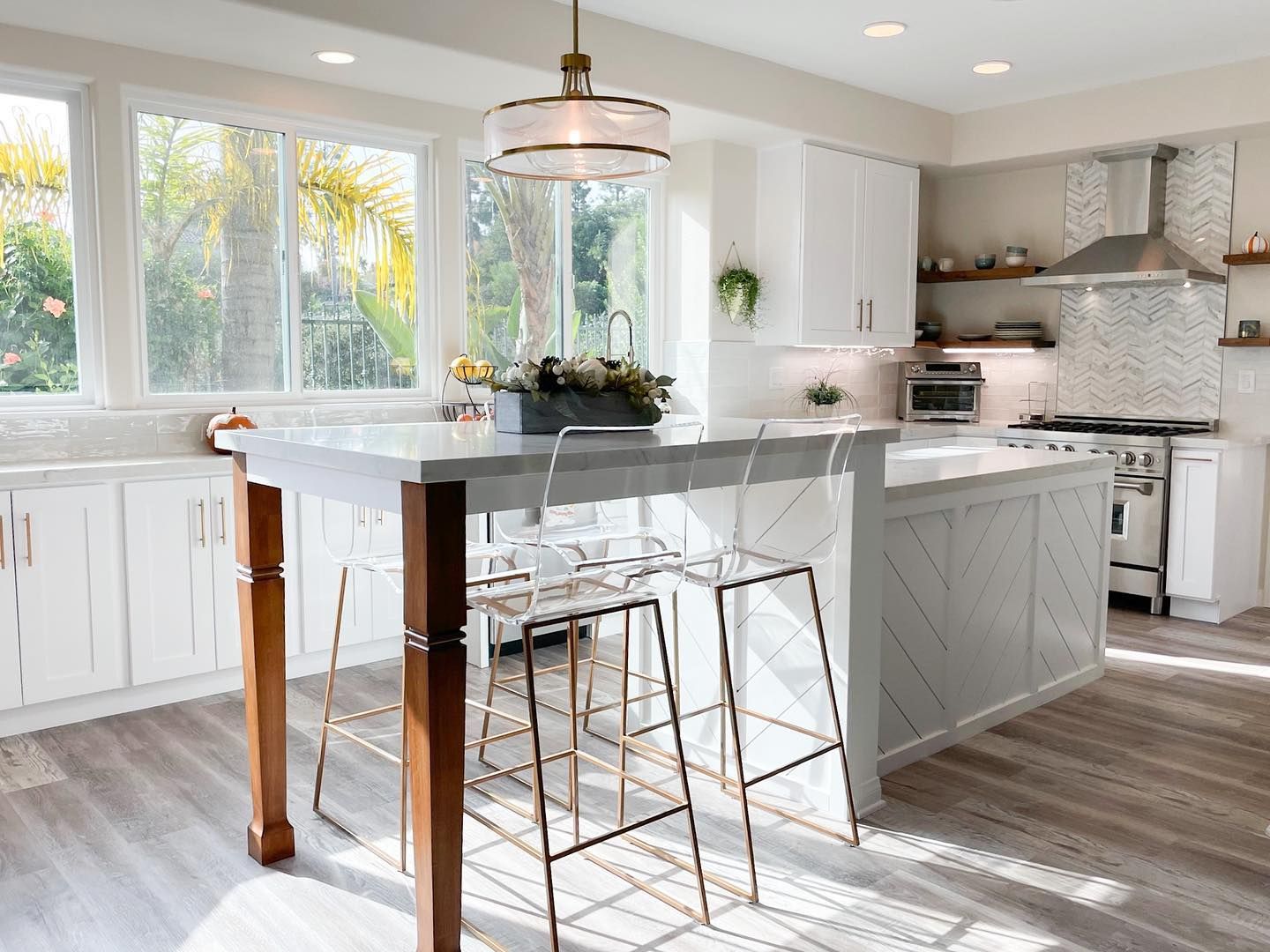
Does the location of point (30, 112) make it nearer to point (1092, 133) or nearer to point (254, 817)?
point (254, 817)

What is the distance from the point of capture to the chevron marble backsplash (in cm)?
557

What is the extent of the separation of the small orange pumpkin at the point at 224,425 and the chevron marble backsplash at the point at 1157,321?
15.1 ft

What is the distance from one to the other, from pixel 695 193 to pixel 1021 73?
67.8 inches

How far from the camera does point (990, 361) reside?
662cm

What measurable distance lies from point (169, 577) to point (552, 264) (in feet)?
8.23

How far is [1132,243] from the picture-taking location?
562cm

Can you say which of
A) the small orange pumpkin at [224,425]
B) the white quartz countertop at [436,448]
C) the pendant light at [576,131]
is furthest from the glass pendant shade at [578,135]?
the small orange pumpkin at [224,425]

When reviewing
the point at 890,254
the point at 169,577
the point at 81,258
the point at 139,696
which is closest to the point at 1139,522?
the point at 890,254

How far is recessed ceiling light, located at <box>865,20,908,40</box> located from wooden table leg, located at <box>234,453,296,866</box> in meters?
3.36

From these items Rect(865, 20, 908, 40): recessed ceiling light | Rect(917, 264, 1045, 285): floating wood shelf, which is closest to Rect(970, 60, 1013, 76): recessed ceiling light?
Rect(865, 20, 908, 40): recessed ceiling light

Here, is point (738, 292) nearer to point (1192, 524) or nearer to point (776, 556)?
point (1192, 524)

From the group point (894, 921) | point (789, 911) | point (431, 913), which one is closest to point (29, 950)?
point (431, 913)

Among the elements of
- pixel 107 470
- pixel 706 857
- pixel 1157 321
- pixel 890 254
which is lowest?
pixel 706 857

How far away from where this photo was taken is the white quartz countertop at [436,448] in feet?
6.36
